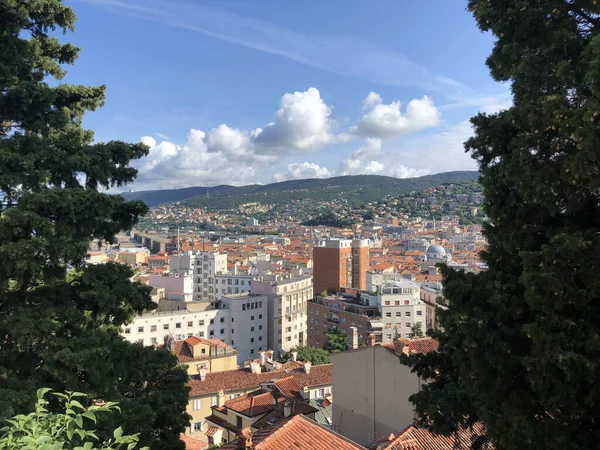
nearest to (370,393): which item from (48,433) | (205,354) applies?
(48,433)

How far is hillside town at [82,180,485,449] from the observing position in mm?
15406

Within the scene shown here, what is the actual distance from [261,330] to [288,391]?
3290 cm

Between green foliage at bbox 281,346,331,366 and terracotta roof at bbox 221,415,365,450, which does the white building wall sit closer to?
green foliage at bbox 281,346,331,366

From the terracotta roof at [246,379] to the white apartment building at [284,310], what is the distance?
2538 cm

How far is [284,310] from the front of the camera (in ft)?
181

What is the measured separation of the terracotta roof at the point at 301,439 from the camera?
10.5 meters

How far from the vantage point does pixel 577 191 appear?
539cm

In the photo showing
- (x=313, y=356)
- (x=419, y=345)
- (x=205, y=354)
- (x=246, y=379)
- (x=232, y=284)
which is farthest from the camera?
(x=232, y=284)

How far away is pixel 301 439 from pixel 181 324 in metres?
37.4

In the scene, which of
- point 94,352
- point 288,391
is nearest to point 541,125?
point 94,352

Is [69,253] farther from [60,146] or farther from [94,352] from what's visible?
[60,146]

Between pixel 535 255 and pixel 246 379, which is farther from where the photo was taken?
pixel 246 379

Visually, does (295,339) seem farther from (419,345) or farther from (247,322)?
(419,345)

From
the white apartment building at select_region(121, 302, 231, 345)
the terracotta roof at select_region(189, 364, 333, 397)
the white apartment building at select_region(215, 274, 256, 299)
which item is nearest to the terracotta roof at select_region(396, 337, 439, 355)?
the terracotta roof at select_region(189, 364, 333, 397)
